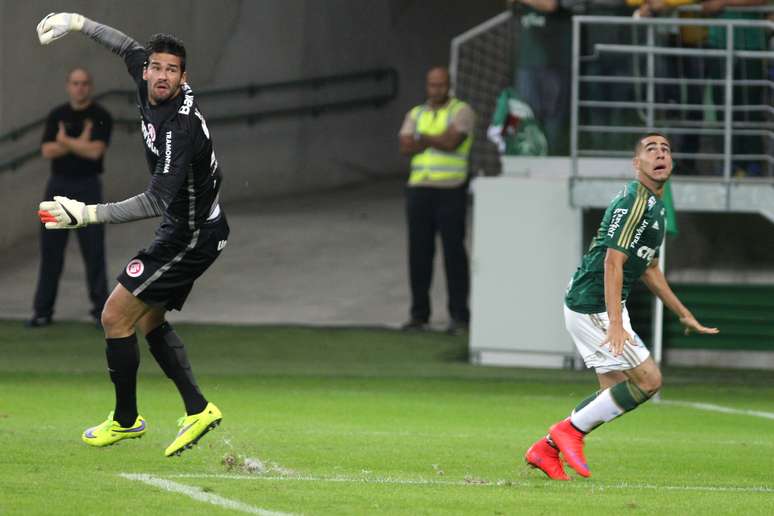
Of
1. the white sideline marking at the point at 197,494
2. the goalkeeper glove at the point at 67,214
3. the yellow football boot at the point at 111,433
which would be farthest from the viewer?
the yellow football boot at the point at 111,433

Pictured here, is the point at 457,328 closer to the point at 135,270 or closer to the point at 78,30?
the point at 78,30

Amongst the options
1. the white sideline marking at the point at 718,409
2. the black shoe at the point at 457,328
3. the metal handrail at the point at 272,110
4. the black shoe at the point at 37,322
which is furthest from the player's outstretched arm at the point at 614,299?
the metal handrail at the point at 272,110

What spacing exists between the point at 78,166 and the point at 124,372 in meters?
7.89

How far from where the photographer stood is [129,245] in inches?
869

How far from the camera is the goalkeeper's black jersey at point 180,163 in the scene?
8453mm

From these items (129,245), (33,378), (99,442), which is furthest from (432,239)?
(99,442)

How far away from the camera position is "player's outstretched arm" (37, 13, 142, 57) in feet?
30.4

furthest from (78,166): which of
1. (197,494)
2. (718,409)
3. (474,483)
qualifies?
(197,494)

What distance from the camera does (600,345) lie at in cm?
891

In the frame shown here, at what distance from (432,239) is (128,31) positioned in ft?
21.4

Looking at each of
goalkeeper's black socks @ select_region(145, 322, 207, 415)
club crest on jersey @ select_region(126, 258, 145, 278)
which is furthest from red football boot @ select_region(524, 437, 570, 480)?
club crest on jersey @ select_region(126, 258, 145, 278)

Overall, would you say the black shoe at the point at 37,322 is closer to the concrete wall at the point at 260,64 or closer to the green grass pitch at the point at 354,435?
the green grass pitch at the point at 354,435

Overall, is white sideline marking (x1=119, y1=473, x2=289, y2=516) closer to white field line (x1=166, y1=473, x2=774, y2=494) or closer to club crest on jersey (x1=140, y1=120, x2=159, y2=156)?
white field line (x1=166, y1=473, x2=774, y2=494)

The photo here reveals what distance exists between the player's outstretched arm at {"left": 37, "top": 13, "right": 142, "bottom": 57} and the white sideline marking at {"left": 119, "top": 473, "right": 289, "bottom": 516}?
2.51 meters
